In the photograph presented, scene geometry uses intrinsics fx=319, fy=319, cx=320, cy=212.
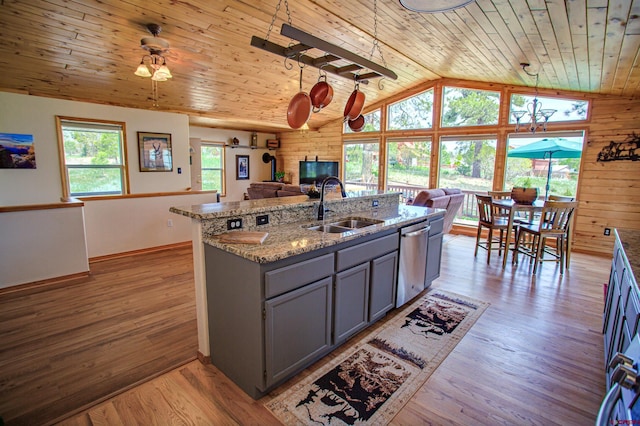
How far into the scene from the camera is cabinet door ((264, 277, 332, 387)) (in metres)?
1.84

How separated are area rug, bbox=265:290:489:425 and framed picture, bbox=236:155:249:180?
280 inches

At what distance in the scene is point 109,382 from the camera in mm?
2061

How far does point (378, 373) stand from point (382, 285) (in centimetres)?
74

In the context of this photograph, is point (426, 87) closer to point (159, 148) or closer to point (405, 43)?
point (405, 43)

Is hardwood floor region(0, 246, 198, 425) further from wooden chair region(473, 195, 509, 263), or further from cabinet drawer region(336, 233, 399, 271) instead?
wooden chair region(473, 195, 509, 263)

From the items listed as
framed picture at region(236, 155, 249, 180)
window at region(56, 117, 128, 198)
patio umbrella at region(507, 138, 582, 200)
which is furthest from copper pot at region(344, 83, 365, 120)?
framed picture at region(236, 155, 249, 180)

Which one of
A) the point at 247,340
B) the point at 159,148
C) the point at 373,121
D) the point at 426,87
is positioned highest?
the point at 426,87

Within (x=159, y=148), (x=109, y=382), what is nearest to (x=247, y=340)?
(x=109, y=382)

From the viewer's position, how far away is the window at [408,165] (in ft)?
23.3

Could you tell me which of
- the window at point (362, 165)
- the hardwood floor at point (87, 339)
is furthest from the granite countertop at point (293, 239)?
the window at point (362, 165)

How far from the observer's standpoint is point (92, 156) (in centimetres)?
550

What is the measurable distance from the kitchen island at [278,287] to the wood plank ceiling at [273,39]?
2.52 m

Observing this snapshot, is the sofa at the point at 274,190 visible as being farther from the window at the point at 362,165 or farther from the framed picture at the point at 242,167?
the framed picture at the point at 242,167

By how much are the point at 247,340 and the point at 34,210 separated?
127 inches
